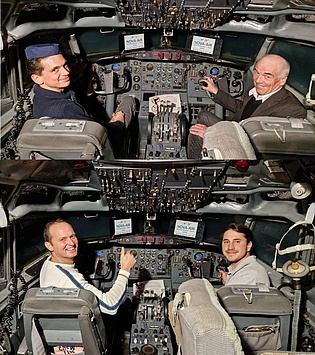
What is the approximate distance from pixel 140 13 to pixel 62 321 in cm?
194

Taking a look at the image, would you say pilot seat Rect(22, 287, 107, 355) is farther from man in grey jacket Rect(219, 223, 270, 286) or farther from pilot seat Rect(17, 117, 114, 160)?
man in grey jacket Rect(219, 223, 270, 286)

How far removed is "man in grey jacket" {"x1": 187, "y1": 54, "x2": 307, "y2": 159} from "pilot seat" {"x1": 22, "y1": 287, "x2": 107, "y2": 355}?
106 centimetres

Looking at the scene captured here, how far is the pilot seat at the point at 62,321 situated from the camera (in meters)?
2.86

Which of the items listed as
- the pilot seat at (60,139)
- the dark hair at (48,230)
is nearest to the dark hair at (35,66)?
the pilot seat at (60,139)

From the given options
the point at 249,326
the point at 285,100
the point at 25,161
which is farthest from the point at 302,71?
the point at 25,161

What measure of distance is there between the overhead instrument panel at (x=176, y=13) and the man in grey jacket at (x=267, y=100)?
432 mm

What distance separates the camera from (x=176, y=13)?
3594mm

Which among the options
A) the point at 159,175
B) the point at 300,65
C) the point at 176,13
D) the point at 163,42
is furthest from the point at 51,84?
the point at 163,42

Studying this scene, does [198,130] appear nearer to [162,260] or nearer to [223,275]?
[223,275]

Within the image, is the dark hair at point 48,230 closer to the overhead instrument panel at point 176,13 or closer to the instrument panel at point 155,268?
the instrument panel at point 155,268

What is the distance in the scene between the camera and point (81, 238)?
13.0ft

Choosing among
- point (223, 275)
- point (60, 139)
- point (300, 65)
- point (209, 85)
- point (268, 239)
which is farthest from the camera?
point (209, 85)

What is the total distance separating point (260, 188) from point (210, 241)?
3.11 feet

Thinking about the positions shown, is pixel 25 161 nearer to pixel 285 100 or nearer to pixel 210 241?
pixel 285 100
